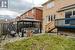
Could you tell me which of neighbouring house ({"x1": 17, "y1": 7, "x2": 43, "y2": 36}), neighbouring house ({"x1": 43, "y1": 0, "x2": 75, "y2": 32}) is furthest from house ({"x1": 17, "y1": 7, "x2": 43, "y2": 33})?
neighbouring house ({"x1": 43, "y1": 0, "x2": 75, "y2": 32})

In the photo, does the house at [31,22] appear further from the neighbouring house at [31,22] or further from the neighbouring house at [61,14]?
the neighbouring house at [61,14]

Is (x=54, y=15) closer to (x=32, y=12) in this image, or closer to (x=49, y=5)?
(x=49, y=5)

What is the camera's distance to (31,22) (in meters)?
30.4

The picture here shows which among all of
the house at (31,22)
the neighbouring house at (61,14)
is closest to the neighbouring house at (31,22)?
the house at (31,22)

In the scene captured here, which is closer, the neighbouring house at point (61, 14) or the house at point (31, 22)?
the neighbouring house at point (61, 14)

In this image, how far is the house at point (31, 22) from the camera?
26.5 m

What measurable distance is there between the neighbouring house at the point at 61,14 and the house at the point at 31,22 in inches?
80.1

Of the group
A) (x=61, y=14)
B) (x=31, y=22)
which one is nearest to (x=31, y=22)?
(x=31, y=22)

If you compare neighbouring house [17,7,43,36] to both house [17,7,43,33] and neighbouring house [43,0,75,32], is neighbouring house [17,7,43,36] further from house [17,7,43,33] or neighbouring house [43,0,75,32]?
neighbouring house [43,0,75,32]

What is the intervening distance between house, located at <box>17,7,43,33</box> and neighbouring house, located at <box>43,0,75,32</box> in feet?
6.67

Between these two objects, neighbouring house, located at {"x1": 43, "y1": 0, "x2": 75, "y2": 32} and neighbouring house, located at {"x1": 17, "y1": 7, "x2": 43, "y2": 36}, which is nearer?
neighbouring house, located at {"x1": 43, "y1": 0, "x2": 75, "y2": 32}

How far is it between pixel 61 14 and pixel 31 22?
7673mm

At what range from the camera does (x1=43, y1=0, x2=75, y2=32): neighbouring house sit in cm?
1868

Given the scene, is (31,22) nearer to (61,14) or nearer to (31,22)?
(31,22)
